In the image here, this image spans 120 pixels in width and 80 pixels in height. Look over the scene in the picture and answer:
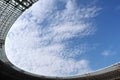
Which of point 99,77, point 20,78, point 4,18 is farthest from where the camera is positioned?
point 20,78

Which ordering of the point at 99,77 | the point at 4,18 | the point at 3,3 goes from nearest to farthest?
the point at 3,3
the point at 4,18
the point at 99,77

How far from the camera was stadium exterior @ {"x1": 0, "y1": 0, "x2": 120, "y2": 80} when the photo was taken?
37.2 meters

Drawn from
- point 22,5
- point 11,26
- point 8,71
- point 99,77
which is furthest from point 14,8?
point 99,77

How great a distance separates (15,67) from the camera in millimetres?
45281

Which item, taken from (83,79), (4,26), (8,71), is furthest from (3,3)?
(83,79)

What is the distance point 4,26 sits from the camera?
40812mm

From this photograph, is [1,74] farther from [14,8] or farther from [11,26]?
[14,8]

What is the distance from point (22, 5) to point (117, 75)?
20.4m

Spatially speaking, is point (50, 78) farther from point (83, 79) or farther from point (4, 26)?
point (4, 26)

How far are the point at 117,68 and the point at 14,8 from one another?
1974 cm

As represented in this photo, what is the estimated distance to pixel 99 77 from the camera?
43.8 m

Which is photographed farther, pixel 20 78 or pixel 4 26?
pixel 20 78

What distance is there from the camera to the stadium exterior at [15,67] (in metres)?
37.2

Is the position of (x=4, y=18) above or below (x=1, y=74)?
above
